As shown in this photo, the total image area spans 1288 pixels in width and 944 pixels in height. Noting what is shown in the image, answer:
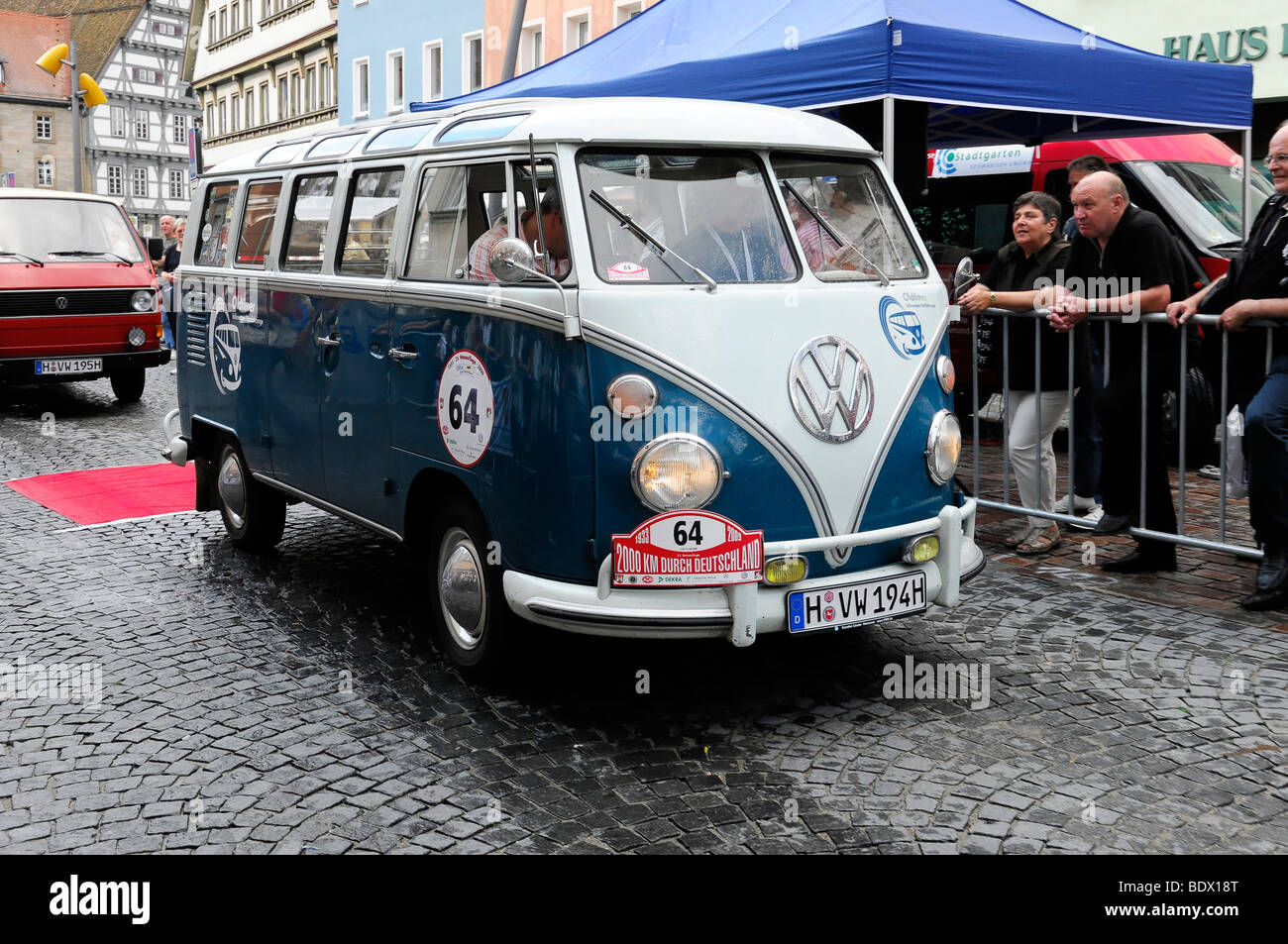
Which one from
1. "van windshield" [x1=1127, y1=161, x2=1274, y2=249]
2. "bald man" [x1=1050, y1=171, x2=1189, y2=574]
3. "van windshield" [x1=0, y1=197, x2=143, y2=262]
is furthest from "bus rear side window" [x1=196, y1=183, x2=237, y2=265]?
"van windshield" [x1=0, y1=197, x2=143, y2=262]

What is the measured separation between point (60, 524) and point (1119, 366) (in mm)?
6448

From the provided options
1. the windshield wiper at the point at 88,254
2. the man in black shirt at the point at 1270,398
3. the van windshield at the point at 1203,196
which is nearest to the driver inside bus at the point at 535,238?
the man in black shirt at the point at 1270,398

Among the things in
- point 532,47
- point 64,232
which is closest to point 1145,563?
point 64,232

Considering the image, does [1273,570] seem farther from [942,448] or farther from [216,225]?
[216,225]

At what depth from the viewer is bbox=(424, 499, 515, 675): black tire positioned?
5230 mm

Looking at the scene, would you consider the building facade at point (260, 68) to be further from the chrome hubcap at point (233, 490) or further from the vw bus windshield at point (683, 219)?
the vw bus windshield at point (683, 219)

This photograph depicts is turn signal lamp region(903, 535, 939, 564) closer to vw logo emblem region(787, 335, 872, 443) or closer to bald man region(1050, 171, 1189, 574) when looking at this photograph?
vw logo emblem region(787, 335, 872, 443)

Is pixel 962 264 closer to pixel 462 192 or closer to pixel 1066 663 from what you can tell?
pixel 1066 663

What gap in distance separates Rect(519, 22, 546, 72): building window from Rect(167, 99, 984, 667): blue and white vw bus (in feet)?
94.3

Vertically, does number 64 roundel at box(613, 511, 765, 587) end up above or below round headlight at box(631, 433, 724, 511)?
below

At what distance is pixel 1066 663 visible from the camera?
575cm

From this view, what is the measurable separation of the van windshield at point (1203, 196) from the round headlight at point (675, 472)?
24.4ft

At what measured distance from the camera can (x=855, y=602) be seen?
4.97 m
